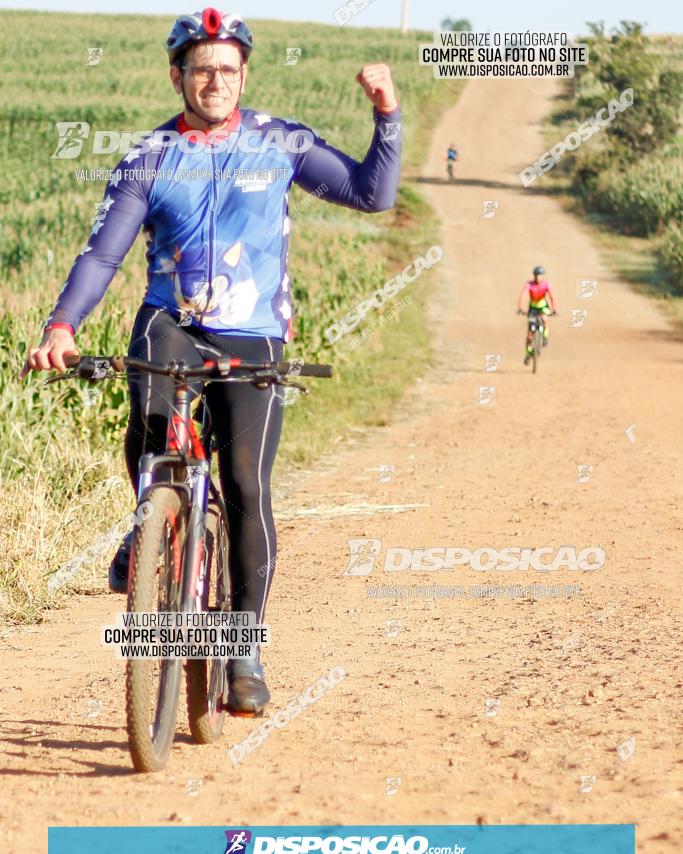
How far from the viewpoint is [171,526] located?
4203 mm

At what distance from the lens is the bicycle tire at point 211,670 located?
14.8 ft

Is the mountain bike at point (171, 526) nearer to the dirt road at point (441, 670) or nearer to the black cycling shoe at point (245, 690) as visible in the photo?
the black cycling shoe at point (245, 690)

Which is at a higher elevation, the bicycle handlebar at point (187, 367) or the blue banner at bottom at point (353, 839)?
the bicycle handlebar at point (187, 367)

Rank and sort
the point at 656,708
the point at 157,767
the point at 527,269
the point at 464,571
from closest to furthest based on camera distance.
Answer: the point at 157,767, the point at 656,708, the point at 464,571, the point at 527,269

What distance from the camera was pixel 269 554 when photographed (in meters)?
4.61

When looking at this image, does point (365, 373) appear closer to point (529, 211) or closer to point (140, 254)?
point (140, 254)

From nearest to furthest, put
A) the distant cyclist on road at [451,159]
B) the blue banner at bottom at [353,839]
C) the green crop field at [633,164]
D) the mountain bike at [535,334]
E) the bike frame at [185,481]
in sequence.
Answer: the blue banner at bottom at [353,839] → the bike frame at [185,481] → the mountain bike at [535,334] → the green crop field at [633,164] → the distant cyclist on road at [451,159]

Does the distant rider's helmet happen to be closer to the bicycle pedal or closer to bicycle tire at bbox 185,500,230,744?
bicycle tire at bbox 185,500,230,744

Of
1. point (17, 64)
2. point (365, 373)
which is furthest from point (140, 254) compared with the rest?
point (17, 64)

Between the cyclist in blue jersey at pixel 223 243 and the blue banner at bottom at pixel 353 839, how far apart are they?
2.57 feet

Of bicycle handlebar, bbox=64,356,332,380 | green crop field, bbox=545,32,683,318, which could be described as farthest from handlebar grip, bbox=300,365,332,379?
green crop field, bbox=545,32,683,318

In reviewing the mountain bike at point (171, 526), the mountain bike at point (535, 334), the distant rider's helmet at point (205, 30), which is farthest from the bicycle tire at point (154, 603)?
the mountain bike at point (535, 334)

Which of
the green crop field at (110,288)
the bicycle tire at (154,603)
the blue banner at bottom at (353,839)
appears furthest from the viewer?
the green crop field at (110,288)

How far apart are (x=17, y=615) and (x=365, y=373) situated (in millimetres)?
11095
